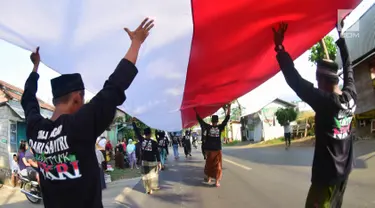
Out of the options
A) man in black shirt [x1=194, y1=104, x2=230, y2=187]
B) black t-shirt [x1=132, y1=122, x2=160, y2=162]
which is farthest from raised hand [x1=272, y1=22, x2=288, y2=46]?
black t-shirt [x1=132, y1=122, x2=160, y2=162]

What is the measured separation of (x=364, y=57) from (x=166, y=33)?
14.6 m

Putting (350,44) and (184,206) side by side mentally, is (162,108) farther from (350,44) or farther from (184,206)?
(350,44)

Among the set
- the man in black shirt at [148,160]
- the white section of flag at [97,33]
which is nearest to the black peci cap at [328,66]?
the white section of flag at [97,33]

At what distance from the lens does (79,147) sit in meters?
2.02

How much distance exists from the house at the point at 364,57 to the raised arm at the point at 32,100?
45.2 feet

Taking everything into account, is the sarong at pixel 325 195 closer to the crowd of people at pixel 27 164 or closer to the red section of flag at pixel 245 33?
the red section of flag at pixel 245 33

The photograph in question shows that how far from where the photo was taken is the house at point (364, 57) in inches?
562

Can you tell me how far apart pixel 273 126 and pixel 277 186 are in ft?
112

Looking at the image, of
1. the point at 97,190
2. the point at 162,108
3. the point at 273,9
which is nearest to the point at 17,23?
the point at 97,190

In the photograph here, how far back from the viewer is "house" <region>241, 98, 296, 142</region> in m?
40.8

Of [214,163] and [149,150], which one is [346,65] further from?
[149,150]

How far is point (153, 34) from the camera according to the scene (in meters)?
2.83

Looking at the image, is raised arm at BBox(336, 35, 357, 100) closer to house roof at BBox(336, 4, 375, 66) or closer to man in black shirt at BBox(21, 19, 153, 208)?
man in black shirt at BBox(21, 19, 153, 208)

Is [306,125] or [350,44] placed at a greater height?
[350,44]
